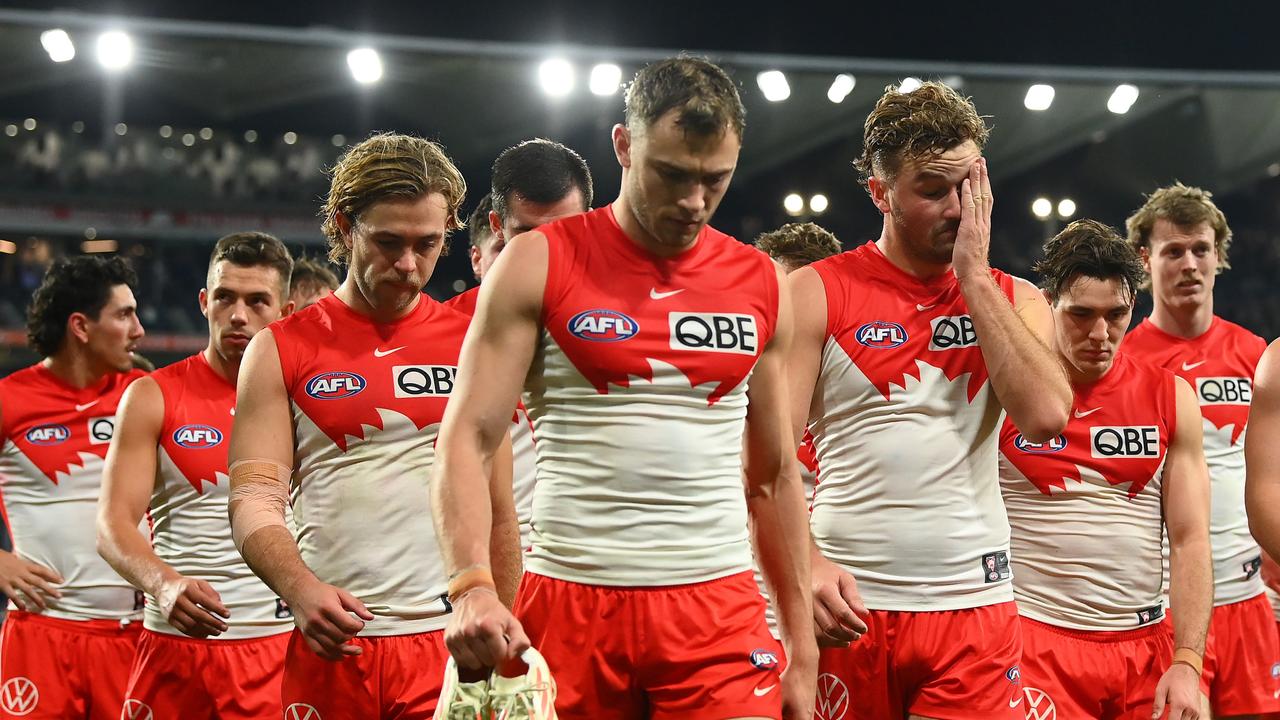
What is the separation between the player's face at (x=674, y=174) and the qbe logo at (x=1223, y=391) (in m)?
3.52

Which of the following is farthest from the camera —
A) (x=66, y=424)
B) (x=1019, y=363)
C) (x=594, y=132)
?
(x=594, y=132)

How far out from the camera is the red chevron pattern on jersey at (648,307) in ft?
8.75

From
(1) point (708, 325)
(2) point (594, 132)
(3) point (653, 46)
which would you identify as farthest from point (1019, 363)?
(2) point (594, 132)

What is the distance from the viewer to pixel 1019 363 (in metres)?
3.18

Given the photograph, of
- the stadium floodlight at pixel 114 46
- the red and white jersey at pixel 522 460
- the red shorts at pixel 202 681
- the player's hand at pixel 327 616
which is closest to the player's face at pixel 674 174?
the player's hand at pixel 327 616

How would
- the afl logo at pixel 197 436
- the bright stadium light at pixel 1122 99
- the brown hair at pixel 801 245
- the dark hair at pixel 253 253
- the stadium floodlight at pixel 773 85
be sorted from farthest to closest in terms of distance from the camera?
the bright stadium light at pixel 1122 99, the stadium floodlight at pixel 773 85, the brown hair at pixel 801 245, the dark hair at pixel 253 253, the afl logo at pixel 197 436

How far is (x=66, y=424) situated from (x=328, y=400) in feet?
9.34

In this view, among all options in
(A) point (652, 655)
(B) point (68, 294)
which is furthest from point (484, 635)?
(B) point (68, 294)

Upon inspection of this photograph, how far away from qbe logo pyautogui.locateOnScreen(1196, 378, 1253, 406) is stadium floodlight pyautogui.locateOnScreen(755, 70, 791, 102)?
1196 centimetres

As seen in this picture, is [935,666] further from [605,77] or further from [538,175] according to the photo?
[605,77]

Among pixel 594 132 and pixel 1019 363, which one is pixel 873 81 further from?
pixel 1019 363

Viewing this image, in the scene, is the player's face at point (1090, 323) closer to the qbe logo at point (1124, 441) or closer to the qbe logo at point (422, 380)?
the qbe logo at point (1124, 441)

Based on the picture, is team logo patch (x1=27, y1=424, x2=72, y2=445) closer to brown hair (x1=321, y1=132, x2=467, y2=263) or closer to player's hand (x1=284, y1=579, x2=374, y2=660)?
brown hair (x1=321, y1=132, x2=467, y2=263)

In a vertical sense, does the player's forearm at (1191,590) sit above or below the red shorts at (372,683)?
above
